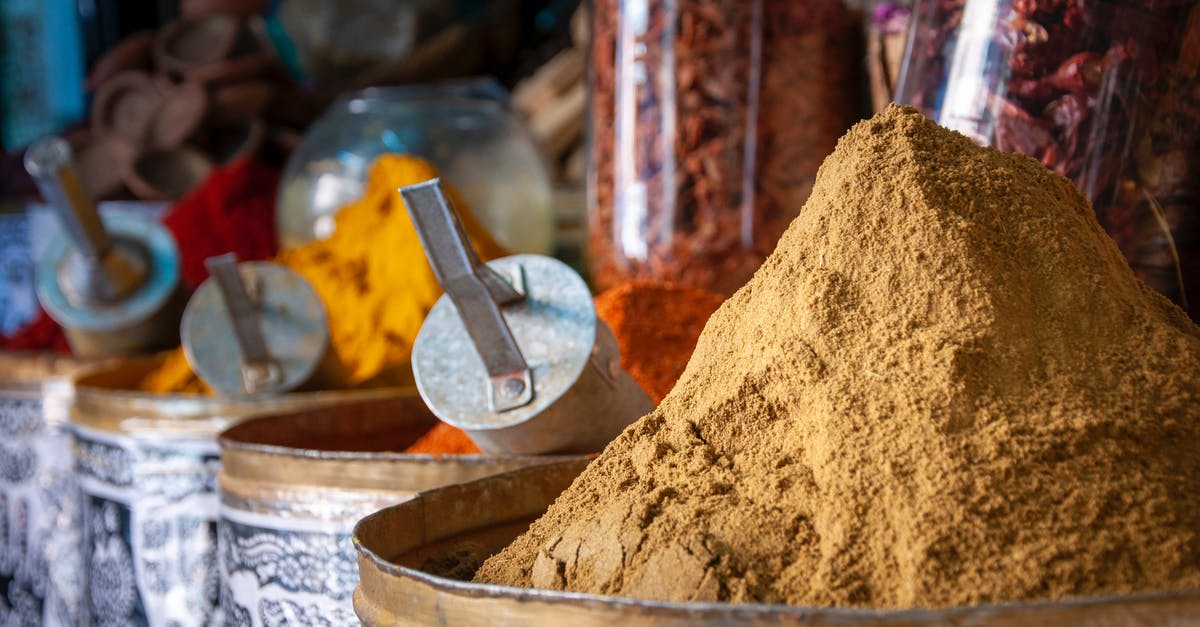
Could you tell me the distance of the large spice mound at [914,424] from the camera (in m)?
0.38

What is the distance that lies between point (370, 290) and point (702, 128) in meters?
0.33

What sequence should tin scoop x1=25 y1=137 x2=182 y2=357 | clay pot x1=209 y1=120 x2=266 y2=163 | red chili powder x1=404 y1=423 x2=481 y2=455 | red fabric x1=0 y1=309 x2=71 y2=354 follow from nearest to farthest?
red chili powder x1=404 y1=423 x2=481 y2=455 → tin scoop x1=25 y1=137 x2=182 y2=357 → red fabric x1=0 y1=309 x2=71 y2=354 → clay pot x1=209 y1=120 x2=266 y2=163

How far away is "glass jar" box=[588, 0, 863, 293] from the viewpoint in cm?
111

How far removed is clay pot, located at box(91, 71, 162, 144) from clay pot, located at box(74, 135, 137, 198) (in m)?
0.02

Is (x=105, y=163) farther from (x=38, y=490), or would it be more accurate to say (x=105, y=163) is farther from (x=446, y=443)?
(x=446, y=443)

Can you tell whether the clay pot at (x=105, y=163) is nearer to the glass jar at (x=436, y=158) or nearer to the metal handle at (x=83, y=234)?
the glass jar at (x=436, y=158)

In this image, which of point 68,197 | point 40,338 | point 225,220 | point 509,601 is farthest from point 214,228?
point 509,601

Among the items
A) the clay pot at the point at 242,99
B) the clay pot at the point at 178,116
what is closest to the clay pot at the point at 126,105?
the clay pot at the point at 178,116

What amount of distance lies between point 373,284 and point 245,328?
15cm

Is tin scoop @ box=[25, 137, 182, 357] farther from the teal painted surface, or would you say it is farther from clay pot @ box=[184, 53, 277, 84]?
the teal painted surface

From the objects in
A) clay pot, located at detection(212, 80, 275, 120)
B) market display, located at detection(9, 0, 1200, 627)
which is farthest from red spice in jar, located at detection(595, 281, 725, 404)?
clay pot, located at detection(212, 80, 275, 120)

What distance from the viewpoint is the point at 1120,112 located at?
67 cm

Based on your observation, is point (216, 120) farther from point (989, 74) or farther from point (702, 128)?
point (989, 74)

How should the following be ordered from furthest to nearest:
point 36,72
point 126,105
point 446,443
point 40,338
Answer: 1. point 36,72
2. point 126,105
3. point 40,338
4. point 446,443
